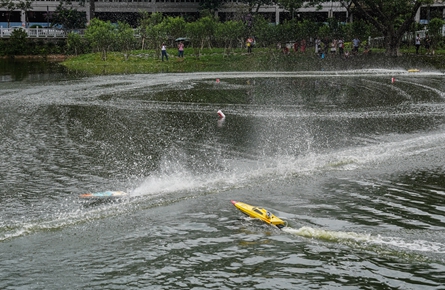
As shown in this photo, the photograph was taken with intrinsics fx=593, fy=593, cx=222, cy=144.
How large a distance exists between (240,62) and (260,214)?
142ft

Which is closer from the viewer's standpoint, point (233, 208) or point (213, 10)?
point (233, 208)

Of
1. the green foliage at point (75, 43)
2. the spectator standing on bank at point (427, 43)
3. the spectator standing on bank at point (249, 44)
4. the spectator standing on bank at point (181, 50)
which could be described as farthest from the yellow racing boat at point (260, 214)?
the green foliage at point (75, 43)

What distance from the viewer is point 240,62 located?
180ft

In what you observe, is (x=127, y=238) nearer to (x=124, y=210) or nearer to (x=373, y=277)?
(x=124, y=210)

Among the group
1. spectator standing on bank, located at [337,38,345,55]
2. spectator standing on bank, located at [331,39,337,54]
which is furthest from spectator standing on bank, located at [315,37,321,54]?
spectator standing on bank, located at [337,38,345,55]

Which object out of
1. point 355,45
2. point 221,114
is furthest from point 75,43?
point 221,114

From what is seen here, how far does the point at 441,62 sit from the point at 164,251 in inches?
1708

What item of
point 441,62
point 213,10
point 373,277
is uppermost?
Result: point 213,10

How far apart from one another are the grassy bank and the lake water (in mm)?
20231

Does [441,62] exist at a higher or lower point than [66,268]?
higher

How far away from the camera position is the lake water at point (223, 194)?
1038 centimetres

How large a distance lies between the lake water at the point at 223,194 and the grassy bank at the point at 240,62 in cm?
2023

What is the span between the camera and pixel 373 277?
10109 millimetres

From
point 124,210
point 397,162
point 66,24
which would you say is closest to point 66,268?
point 124,210
